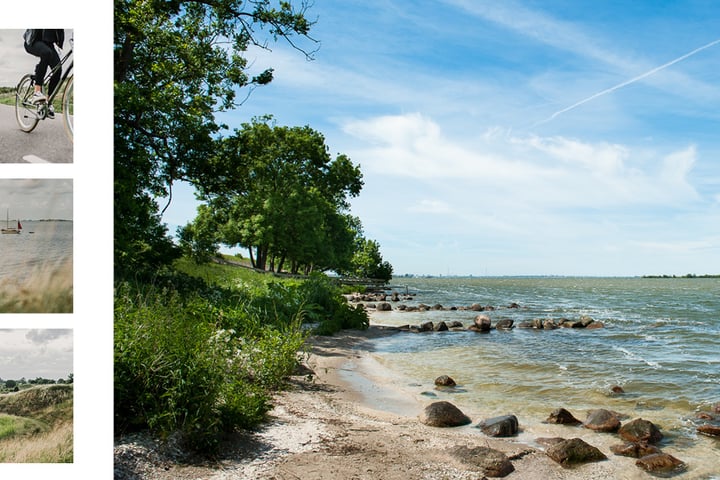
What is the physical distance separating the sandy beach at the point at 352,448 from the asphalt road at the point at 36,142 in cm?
271

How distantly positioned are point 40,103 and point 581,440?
285 inches

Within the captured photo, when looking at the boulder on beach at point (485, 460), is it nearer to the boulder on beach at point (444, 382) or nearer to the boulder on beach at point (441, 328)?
the boulder on beach at point (444, 382)

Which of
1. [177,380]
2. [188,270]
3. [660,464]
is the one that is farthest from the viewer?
[188,270]

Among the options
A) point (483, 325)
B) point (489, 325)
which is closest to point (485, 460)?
point (483, 325)

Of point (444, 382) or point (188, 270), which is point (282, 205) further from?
point (444, 382)

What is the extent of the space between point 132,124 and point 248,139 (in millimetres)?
3941

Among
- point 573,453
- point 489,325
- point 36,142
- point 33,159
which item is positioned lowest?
point 489,325

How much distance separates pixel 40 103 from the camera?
3494mm

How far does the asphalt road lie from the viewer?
3406 millimetres

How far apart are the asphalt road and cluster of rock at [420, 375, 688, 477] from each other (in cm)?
522

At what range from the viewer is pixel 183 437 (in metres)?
5.41

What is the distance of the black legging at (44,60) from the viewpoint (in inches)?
134

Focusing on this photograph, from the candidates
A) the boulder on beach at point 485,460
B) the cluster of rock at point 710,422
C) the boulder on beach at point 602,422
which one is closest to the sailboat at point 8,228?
the boulder on beach at point 485,460

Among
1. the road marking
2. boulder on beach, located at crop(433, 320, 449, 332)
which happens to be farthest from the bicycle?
boulder on beach, located at crop(433, 320, 449, 332)
